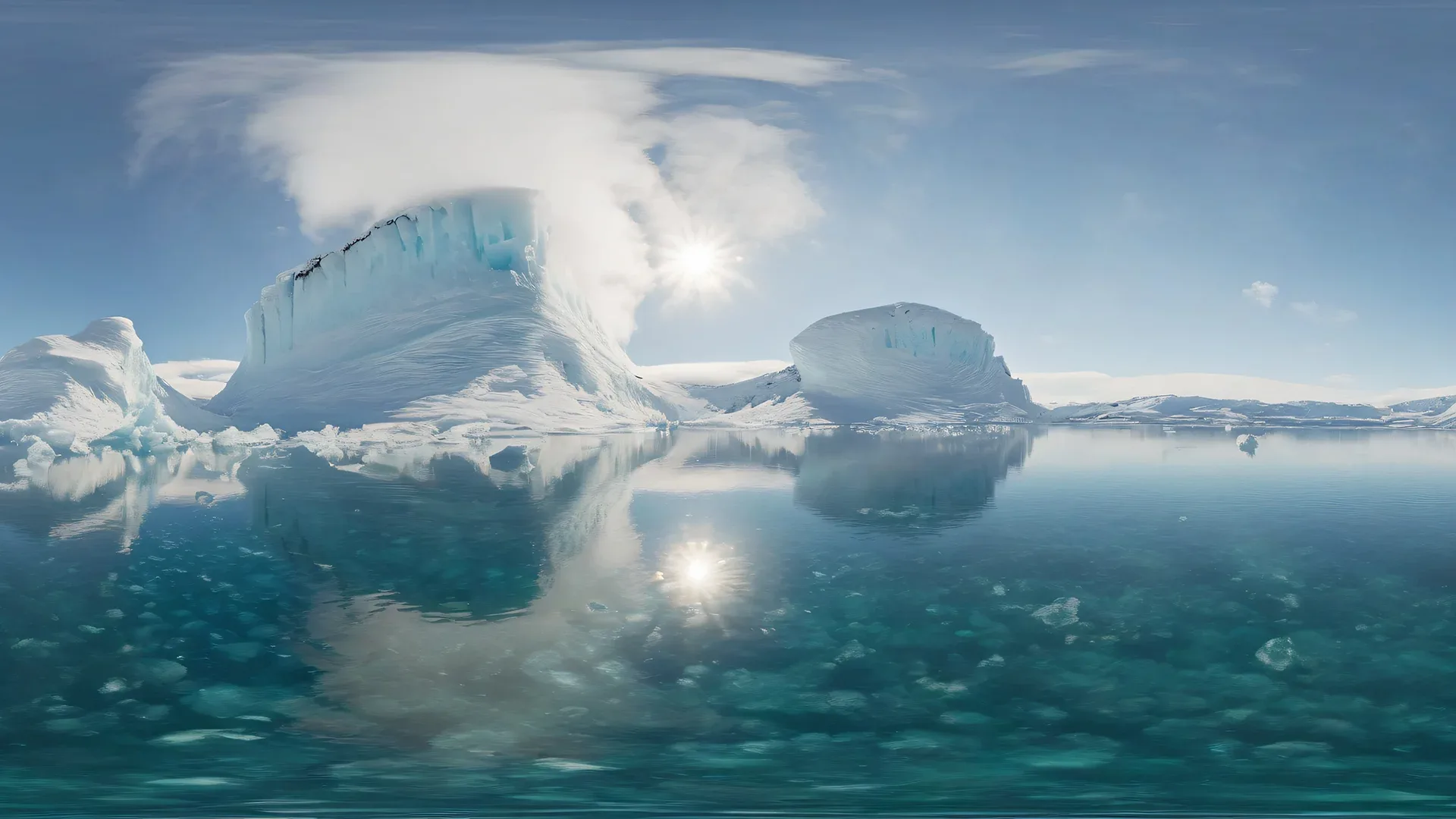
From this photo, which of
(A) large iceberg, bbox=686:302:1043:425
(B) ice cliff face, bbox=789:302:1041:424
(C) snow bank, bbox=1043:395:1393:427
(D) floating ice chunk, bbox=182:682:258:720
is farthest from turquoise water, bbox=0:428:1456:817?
(C) snow bank, bbox=1043:395:1393:427

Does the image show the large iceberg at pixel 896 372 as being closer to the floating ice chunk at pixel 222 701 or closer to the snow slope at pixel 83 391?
the snow slope at pixel 83 391

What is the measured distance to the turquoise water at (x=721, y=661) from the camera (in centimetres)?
523

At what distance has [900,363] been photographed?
75625mm

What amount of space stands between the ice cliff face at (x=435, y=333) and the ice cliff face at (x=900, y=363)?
24.2m

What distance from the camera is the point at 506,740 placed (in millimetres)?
5949

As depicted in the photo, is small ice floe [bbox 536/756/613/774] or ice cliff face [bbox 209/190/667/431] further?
ice cliff face [bbox 209/190/667/431]

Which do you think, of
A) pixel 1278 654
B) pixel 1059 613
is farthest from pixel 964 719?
pixel 1278 654

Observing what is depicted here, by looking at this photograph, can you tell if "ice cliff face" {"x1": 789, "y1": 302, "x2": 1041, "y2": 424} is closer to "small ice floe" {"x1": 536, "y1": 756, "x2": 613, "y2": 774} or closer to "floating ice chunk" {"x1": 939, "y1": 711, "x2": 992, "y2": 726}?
"floating ice chunk" {"x1": 939, "y1": 711, "x2": 992, "y2": 726}

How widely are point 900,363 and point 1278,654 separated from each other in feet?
225

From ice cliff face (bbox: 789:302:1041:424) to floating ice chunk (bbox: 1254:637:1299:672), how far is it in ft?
213

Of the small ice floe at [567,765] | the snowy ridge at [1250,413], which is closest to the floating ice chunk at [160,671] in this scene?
the small ice floe at [567,765]

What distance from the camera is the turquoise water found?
17.1 ft

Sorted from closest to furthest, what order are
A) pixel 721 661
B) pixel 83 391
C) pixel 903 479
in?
pixel 721 661
pixel 903 479
pixel 83 391

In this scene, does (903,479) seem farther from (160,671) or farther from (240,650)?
(160,671)
